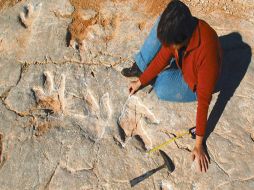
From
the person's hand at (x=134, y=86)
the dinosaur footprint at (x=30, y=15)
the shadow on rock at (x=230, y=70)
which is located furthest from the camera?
the dinosaur footprint at (x=30, y=15)

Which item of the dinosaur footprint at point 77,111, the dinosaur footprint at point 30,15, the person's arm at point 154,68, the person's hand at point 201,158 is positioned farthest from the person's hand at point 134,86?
the dinosaur footprint at point 30,15

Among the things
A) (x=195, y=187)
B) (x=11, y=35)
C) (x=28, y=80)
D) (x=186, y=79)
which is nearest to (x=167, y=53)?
(x=186, y=79)

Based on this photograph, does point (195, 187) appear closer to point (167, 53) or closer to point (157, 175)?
point (157, 175)

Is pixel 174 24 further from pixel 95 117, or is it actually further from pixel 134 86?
pixel 95 117

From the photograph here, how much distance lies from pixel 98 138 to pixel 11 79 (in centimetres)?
103

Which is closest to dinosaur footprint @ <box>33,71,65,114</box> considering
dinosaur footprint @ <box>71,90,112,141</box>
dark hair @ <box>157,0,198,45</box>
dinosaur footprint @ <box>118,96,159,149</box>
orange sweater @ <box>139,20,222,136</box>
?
dinosaur footprint @ <box>71,90,112,141</box>

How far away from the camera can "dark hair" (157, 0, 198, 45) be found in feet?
7.99

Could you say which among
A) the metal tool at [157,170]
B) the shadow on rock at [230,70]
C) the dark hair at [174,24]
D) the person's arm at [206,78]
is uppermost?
the dark hair at [174,24]

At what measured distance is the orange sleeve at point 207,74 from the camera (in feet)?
8.98

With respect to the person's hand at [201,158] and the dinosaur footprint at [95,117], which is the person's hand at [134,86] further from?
the person's hand at [201,158]

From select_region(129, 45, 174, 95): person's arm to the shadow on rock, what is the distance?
560 mm

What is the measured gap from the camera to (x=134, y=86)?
138 inches

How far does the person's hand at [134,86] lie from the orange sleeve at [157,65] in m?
0.06

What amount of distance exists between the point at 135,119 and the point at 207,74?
0.90m
